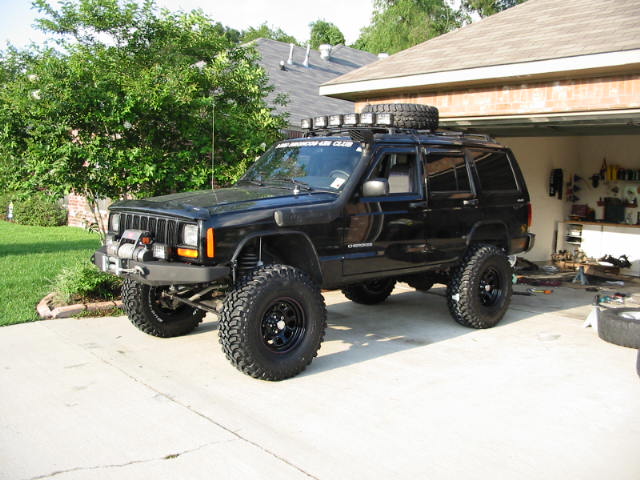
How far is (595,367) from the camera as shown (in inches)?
228

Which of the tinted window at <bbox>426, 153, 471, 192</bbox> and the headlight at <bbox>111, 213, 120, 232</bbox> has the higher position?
the tinted window at <bbox>426, 153, 471, 192</bbox>

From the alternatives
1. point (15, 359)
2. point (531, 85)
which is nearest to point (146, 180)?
point (15, 359)

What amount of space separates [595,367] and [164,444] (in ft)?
13.0

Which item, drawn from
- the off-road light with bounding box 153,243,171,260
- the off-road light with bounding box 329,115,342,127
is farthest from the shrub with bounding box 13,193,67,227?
the off-road light with bounding box 153,243,171,260

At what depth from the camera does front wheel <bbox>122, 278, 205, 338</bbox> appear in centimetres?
611

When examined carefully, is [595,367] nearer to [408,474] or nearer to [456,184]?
[456,184]

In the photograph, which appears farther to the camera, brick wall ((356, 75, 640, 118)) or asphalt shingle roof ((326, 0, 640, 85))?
asphalt shingle roof ((326, 0, 640, 85))

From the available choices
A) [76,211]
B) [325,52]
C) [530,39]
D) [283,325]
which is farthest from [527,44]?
[325,52]

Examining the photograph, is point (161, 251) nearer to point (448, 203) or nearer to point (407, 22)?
point (448, 203)

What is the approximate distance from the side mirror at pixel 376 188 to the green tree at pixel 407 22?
31.8 m

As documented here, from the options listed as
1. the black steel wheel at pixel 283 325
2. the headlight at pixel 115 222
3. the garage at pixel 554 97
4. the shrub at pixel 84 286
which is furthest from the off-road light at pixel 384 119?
the shrub at pixel 84 286

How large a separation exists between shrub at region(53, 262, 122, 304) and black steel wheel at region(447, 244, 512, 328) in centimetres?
411

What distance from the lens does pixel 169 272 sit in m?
4.89

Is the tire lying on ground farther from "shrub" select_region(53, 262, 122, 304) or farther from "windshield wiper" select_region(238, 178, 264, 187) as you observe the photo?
"shrub" select_region(53, 262, 122, 304)
